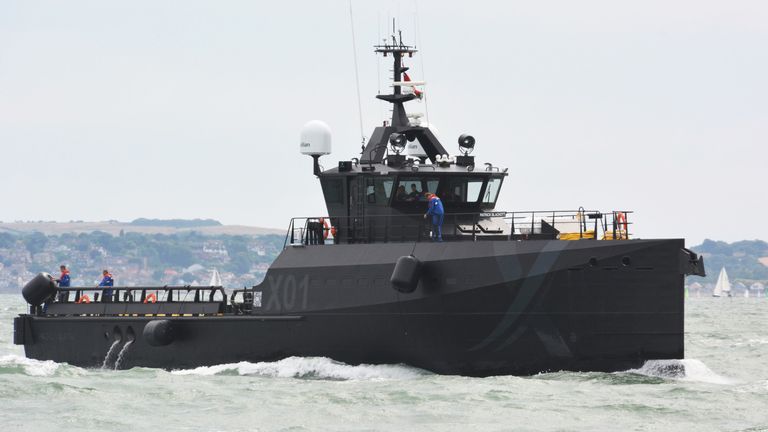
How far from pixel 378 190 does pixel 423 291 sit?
305 centimetres

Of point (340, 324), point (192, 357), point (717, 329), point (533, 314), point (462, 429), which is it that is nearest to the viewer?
point (462, 429)

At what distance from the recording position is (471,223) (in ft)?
98.0

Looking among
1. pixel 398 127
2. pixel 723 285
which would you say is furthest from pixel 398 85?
pixel 723 285

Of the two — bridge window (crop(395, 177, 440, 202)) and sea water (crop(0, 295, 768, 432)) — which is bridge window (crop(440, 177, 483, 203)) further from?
sea water (crop(0, 295, 768, 432))

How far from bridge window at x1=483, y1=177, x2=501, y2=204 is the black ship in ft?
0.09

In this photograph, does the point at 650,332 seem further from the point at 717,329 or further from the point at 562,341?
the point at 717,329

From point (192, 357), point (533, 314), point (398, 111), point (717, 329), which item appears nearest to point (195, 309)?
point (192, 357)

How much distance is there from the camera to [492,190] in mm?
30438

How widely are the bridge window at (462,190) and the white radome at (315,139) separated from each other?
3.09 m

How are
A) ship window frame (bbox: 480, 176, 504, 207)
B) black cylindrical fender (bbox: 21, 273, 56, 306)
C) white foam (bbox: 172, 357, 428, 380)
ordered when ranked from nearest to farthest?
white foam (bbox: 172, 357, 428, 380)
ship window frame (bbox: 480, 176, 504, 207)
black cylindrical fender (bbox: 21, 273, 56, 306)

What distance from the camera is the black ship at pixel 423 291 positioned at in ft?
87.4

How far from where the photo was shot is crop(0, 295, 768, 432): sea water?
22406 mm

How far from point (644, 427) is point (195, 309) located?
12788 mm

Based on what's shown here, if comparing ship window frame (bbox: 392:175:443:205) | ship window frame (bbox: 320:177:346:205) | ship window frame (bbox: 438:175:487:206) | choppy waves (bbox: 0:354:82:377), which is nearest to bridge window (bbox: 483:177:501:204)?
ship window frame (bbox: 438:175:487:206)
